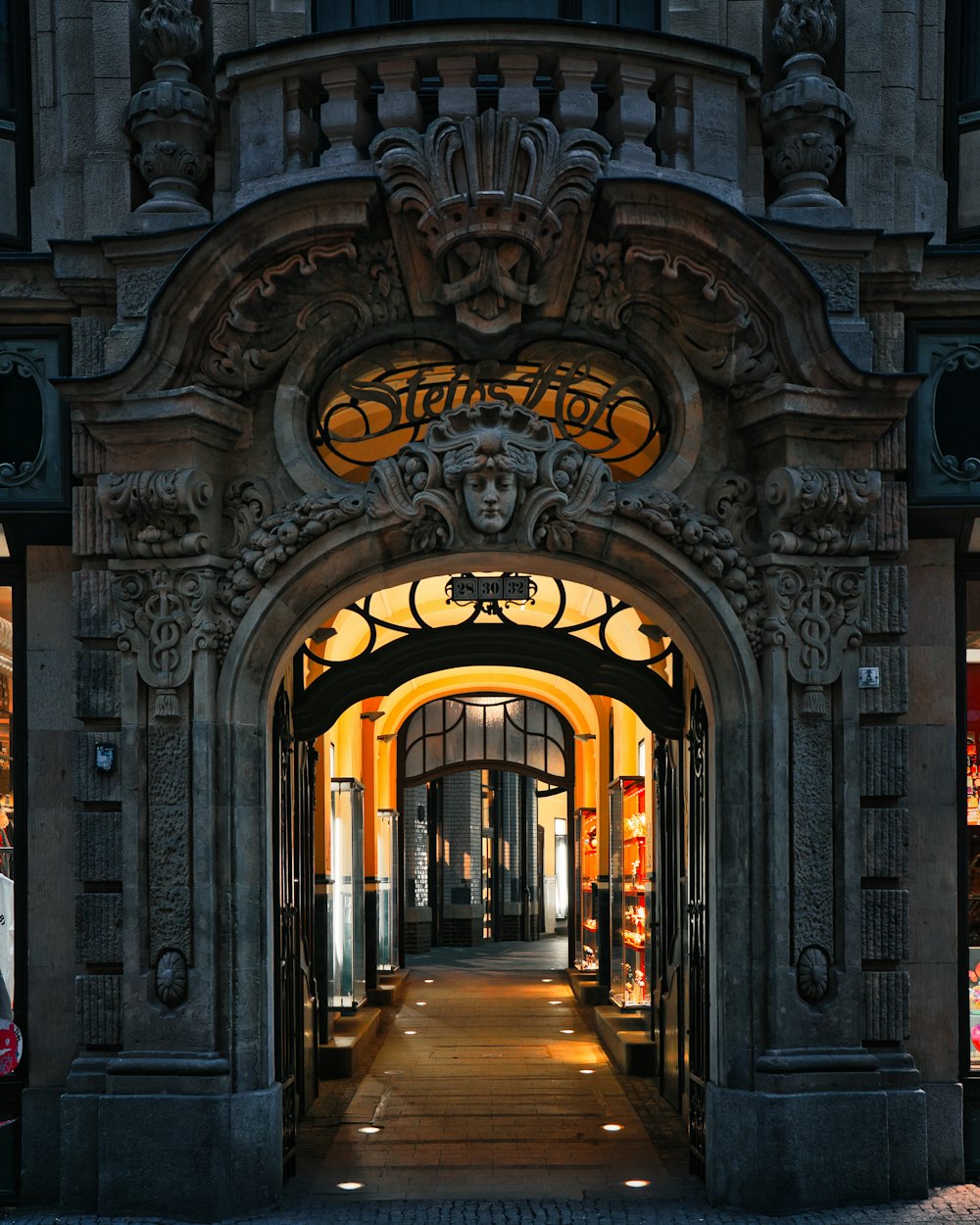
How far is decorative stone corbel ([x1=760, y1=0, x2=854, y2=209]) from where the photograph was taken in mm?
9695

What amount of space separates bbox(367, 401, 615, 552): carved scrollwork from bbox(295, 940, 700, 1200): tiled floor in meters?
3.82

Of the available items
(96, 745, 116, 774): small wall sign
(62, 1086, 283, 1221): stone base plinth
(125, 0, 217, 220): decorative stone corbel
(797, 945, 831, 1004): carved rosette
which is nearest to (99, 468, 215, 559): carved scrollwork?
(96, 745, 116, 774): small wall sign

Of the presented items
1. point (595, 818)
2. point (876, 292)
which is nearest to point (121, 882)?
point (876, 292)

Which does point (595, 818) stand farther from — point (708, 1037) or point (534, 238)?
point (534, 238)

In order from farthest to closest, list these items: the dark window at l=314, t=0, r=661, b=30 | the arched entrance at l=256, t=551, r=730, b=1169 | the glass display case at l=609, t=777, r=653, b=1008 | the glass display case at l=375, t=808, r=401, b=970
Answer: the glass display case at l=375, t=808, r=401, b=970 → the glass display case at l=609, t=777, r=653, b=1008 → the arched entrance at l=256, t=551, r=730, b=1169 → the dark window at l=314, t=0, r=661, b=30

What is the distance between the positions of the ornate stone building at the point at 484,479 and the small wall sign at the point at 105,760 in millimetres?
12

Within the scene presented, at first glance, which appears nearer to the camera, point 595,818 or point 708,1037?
point 708,1037

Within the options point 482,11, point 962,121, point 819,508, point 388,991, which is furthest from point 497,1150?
point 388,991

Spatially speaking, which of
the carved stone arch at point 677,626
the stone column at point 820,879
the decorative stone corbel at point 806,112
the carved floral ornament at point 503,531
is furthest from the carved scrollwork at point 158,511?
the decorative stone corbel at point 806,112

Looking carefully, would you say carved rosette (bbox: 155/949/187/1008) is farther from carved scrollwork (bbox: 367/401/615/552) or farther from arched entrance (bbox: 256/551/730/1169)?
carved scrollwork (bbox: 367/401/615/552)

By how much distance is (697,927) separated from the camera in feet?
34.4

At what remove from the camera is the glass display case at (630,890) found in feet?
48.5

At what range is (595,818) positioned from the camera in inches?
825

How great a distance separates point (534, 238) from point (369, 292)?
1.04 meters
